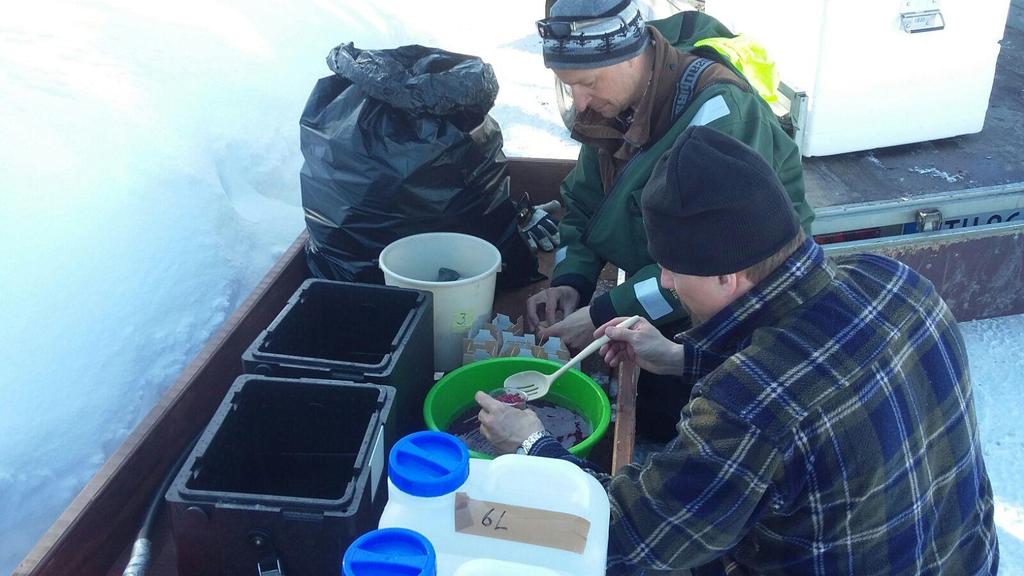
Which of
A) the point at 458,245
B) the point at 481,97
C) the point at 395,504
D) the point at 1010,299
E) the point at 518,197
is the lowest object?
the point at 1010,299

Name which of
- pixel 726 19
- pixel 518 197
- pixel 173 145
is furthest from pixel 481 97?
pixel 726 19

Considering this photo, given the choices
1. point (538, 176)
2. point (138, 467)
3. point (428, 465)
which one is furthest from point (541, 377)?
point (538, 176)

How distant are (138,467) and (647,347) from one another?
98cm

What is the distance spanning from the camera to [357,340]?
5.86 feet

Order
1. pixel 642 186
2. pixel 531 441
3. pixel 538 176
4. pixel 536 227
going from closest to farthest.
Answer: pixel 531 441 < pixel 642 186 < pixel 536 227 < pixel 538 176

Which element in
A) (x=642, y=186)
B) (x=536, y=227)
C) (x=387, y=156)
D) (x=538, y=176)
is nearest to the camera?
(x=642, y=186)

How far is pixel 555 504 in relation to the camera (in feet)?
3.66

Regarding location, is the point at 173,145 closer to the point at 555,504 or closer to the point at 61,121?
the point at 61,121

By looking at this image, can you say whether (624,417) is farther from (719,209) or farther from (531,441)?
(719,209)

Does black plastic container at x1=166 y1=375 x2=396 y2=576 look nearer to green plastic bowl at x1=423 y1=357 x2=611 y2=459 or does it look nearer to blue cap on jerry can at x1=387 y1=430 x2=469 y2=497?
blue cap on jerry can at x1=387 y1=430 x2=469 y2=497

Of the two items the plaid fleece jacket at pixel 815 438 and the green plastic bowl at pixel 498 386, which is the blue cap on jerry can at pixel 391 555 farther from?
the green plastic bowl at pixel 498 386

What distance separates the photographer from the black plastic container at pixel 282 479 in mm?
1104

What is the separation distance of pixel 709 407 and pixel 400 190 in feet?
3.67

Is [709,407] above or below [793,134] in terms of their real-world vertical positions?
above
